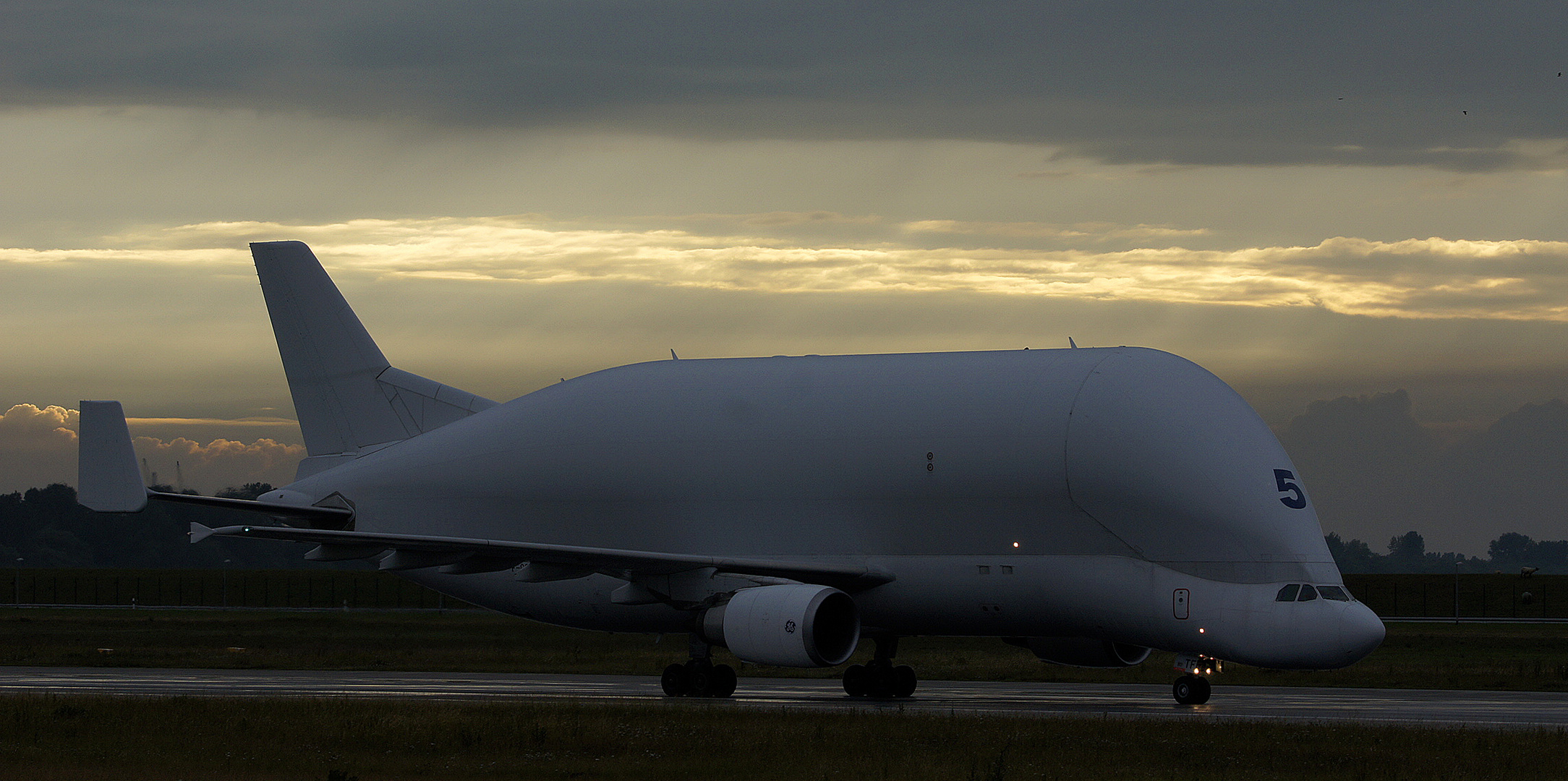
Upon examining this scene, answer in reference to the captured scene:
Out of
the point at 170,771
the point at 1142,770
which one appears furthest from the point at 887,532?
the point at 170,771

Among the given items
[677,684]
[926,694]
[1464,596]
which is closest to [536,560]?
[677,684]

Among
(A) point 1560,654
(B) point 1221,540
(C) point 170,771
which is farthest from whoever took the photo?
(A) point 1560,654

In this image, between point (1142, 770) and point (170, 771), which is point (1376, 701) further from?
point (170, 771)

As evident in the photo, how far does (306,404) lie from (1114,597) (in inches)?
911

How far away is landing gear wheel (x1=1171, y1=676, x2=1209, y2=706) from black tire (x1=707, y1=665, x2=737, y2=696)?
8583 millimetres

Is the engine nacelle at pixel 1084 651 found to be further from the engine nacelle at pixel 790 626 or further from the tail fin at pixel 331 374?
the tail fin at pixel 331 374

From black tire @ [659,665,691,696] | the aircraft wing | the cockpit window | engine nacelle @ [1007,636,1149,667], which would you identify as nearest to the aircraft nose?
the cockpit window

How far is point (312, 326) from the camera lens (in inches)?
1806

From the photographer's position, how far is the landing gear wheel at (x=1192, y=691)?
108ft

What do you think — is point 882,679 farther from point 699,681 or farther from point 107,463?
point 107,463

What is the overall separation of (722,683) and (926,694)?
4805 mm

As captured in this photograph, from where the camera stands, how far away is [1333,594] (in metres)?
31.6

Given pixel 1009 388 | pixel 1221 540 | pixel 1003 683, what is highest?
pixel 1009 388

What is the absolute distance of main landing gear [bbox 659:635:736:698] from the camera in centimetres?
3525
